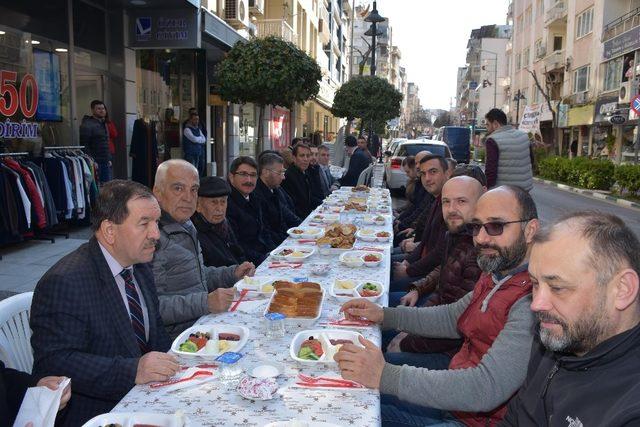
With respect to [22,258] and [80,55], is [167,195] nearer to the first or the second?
[22,258]

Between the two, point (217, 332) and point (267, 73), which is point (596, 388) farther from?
point (267, 73)

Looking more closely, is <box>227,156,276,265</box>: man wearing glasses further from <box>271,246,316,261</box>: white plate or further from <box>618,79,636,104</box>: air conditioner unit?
<box>618,79,636,104</box>: air conditioner unit

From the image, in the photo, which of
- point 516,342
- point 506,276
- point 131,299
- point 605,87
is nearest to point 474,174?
point 506,276

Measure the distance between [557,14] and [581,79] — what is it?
654cm

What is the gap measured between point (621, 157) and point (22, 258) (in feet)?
89.5

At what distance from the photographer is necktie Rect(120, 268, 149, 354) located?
2.53m

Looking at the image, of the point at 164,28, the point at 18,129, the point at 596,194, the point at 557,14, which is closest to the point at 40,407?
the point at 18,129

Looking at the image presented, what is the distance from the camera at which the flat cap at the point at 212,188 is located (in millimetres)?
3957

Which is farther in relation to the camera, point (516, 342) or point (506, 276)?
point (506, 276)

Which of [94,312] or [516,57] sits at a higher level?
[516,57]

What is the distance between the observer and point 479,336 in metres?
2.50

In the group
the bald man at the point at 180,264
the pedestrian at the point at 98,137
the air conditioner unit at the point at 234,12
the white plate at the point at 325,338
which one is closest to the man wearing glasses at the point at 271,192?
the bald man at the point at 180,264

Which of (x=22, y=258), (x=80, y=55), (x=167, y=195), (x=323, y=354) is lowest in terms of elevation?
(x=22, y=258)

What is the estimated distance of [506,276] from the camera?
8.01ft
